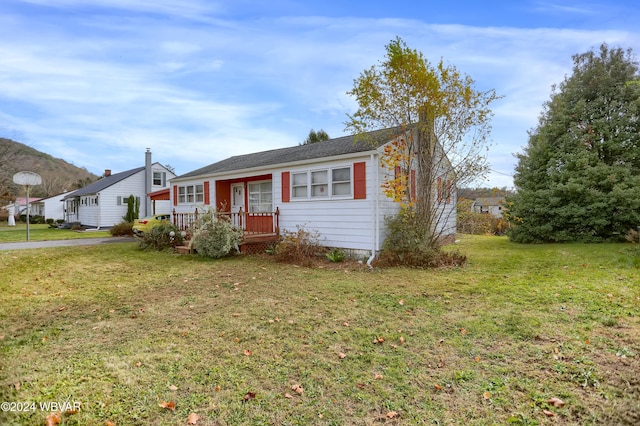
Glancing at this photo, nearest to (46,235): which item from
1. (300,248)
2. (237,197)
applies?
(237,197)

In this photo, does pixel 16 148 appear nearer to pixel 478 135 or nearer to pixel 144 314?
pixel 144 314

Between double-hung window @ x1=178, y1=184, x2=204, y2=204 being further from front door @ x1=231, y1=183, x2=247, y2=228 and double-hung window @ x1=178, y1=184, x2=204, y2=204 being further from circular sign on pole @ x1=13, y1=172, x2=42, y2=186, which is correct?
circular sign on pole @ x1=13, y1=172, x2=42, y2=186

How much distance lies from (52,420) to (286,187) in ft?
32.6

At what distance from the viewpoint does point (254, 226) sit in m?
12.6

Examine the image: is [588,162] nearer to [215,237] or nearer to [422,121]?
[422,121]

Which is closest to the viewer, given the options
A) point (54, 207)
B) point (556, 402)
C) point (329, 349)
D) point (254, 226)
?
point (556, 402)

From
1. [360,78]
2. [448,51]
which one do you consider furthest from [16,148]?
[448,51]

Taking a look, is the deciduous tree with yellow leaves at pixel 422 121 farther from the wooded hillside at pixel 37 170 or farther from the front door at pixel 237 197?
the wooded hillside at pixel 37 170

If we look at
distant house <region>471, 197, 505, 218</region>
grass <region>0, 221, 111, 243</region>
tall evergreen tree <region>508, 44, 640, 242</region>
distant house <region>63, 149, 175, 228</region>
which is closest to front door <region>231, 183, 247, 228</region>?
distant house <region>471, 197, 505, 218</region>

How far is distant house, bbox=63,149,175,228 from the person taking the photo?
26672mm

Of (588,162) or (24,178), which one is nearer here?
(588,162)

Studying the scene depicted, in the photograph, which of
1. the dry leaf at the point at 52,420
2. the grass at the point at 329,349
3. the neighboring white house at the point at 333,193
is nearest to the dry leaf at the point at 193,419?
the grass at the point at 329,349

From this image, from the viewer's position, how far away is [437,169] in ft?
32.5

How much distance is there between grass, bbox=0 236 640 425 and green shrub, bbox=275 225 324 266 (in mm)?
2479
